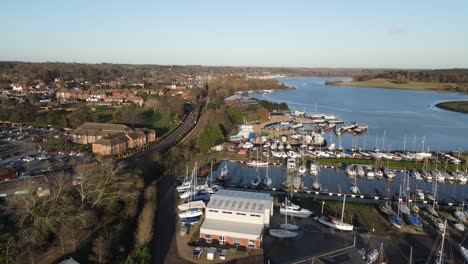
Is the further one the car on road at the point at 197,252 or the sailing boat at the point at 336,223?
the sailing boat at the point at 336,223

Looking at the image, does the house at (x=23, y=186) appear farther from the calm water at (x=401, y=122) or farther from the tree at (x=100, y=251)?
the calm water at (x=401, y=122)

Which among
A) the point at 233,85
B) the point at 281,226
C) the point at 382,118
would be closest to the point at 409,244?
the point at 281,226

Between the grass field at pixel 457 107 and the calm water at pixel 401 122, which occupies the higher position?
the grass field at pixel 457 107

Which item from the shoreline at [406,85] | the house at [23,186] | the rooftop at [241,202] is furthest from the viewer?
the shoreline at [406,85]

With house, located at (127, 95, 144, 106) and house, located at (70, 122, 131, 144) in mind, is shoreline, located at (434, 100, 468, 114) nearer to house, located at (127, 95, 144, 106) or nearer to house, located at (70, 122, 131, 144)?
house, located at (127, 95, 144, 106)

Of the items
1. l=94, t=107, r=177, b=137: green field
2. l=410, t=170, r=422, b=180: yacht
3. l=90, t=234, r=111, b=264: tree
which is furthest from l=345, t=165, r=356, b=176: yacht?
l=94, t=107, r=177, b=137: green field

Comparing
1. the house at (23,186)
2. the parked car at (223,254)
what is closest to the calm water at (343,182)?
the parked car at (223,254)

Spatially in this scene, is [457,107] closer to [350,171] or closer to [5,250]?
[350,171]

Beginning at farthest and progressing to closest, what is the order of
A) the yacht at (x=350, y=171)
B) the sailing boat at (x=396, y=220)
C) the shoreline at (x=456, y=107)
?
the shoreline at (x=456, y=107) < the yacht at (x=350, y=171) < the sailing boat at (x=396, y=220)
